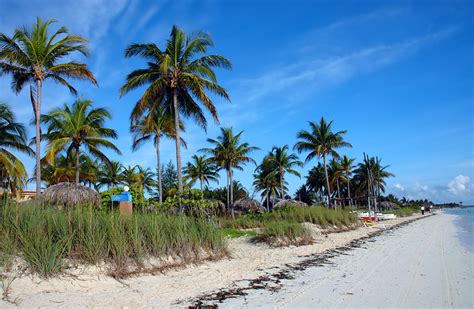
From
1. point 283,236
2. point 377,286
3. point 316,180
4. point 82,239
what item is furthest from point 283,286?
point 316,180

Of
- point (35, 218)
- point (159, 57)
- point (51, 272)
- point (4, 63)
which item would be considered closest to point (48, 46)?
point (4, 63)

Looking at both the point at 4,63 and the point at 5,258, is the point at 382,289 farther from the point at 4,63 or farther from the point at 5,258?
the point at 4,63

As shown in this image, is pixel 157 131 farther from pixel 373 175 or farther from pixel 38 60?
pixel 373 175

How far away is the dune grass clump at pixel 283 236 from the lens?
11344 mm

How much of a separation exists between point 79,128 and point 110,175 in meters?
22.9

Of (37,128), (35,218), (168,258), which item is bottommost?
(168,258)

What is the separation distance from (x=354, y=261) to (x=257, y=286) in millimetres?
3727

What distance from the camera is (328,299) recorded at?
5.03 m

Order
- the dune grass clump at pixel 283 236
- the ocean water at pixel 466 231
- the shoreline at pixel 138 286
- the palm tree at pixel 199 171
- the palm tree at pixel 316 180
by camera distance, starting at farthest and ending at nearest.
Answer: the palm tree at pixel 316 180 < the palm tree at pixel 199 171 < the ocean water at pixel 466 231 < the dune grass clump at pixel 283 236 < the shoreline at pixel 138 286

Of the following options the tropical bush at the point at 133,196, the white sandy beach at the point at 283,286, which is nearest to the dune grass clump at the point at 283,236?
the white sandy beach at the point at 283,286

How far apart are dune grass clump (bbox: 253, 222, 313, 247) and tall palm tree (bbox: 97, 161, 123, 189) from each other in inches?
1297

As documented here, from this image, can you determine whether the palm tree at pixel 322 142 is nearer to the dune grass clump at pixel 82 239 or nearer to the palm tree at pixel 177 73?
the palm tree at pixel 177 73

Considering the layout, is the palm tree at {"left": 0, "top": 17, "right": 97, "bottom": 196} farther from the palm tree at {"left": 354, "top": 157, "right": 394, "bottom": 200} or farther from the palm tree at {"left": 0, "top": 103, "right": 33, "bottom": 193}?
the palm tree at {"left": 354, "top": 157, "right": 394, "bottom": 200}

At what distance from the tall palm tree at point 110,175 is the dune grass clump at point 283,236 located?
32956 millimetres
